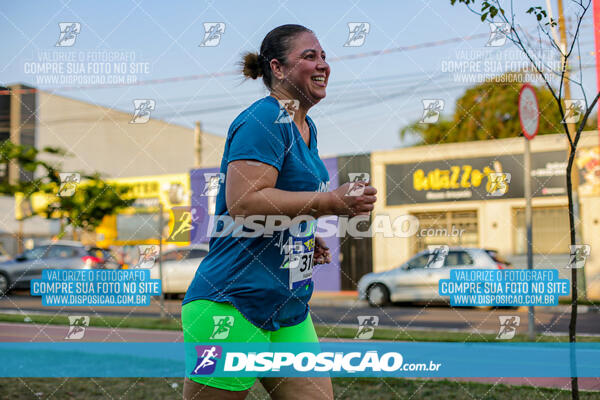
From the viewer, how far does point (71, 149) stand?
36844mm

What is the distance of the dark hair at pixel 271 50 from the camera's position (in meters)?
2.17

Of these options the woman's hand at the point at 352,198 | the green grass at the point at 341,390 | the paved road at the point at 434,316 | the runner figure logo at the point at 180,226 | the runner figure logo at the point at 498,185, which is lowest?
the paved road at the point at 434,316

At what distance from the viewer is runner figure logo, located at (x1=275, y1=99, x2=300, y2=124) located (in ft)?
6.63

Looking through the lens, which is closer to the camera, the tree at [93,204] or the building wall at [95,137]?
the tree at [93,204]

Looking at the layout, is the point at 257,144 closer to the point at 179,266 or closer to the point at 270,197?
the point at 270,197

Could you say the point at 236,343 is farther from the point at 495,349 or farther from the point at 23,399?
the point at 495,349

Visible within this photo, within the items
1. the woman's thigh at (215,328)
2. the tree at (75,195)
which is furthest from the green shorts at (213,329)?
the tree at (75,195)

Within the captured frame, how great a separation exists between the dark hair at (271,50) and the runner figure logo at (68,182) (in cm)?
380

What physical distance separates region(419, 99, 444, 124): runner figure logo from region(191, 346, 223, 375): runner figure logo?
376 cm

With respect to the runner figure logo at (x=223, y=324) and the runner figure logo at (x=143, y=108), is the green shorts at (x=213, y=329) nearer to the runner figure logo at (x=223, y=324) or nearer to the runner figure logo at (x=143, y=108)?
the runner figure logo at (x=223, y=324)

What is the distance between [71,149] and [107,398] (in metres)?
34.7

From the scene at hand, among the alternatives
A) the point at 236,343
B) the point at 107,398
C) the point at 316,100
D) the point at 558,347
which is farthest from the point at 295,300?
the point at 558,347

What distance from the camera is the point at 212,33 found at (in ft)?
15.2

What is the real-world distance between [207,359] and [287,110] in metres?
0.91
